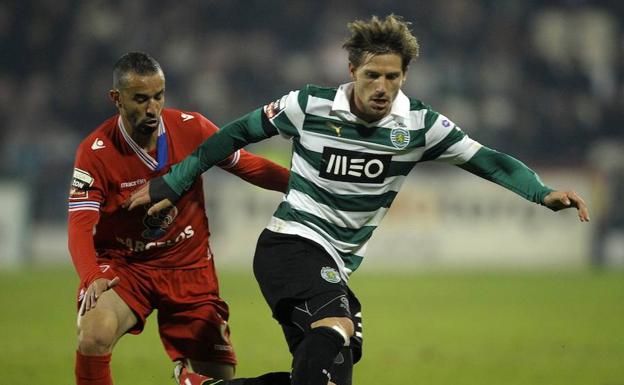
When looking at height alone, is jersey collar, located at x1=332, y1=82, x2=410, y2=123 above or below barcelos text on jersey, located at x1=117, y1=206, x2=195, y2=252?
above

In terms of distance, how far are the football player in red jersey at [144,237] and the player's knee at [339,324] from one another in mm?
1130

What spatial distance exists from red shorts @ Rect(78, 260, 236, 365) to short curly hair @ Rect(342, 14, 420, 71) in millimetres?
1581

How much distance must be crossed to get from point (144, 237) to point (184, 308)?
0.45 metres

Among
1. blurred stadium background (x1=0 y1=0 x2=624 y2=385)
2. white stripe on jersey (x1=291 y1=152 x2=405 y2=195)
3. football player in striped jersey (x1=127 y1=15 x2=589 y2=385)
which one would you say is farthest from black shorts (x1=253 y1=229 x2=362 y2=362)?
blurred stadium background (x1=0 y1=0 x2=624 y2=385)

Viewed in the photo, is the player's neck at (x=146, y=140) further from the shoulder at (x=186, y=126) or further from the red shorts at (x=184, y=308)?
the red shorts at (x=184, y=308)

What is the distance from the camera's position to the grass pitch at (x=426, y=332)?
7.23m

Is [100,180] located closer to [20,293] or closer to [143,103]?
[143,103]

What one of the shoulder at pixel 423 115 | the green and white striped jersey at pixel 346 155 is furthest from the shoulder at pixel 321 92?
the shoulder at pixel 423 115

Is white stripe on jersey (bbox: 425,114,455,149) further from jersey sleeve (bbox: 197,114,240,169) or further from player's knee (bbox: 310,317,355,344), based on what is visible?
jersey sleeve (bbox: 197,114,240,169)

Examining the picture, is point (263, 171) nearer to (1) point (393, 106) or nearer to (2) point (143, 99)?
(2) point (143, 99)

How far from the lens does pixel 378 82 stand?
4676mm

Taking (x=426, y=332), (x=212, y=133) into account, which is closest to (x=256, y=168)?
(x=212, y=133)

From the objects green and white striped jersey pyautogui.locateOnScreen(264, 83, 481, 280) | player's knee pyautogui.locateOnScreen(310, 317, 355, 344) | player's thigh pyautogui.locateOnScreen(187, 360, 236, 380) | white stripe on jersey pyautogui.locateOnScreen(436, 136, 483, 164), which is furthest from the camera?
player's thigh pyautogui.locateOnScreen(187, 360, 236, 380)

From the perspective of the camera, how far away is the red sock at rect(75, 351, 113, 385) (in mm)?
4824
